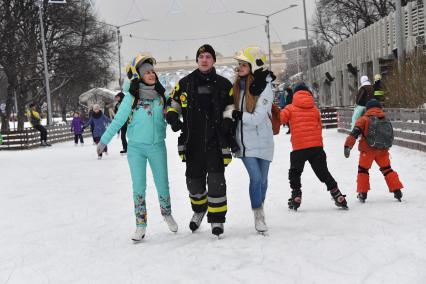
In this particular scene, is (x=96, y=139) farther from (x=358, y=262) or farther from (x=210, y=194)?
(x=358, y=262)

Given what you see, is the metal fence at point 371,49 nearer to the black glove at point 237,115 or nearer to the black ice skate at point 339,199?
the black ice skate at point 339,199

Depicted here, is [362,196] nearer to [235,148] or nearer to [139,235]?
[235,148]

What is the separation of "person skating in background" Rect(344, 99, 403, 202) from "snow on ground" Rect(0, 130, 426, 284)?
24 centimetres

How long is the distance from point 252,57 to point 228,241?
1745 millimetres

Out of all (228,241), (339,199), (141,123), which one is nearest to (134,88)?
(141,123)

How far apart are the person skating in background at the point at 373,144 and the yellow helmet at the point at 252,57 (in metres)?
2.02

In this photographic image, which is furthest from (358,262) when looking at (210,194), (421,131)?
(421,131)

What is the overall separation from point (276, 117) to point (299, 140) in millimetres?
945

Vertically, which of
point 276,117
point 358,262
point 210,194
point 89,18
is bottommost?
point 358,262

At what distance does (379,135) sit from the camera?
721 cm

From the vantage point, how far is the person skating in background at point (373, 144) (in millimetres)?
7219

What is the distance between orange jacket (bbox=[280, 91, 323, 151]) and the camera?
22.6 feet

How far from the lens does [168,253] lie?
5312 millimetres

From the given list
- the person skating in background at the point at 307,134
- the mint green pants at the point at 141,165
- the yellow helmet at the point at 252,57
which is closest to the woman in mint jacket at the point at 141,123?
the mint green pants at the point at 141,165
